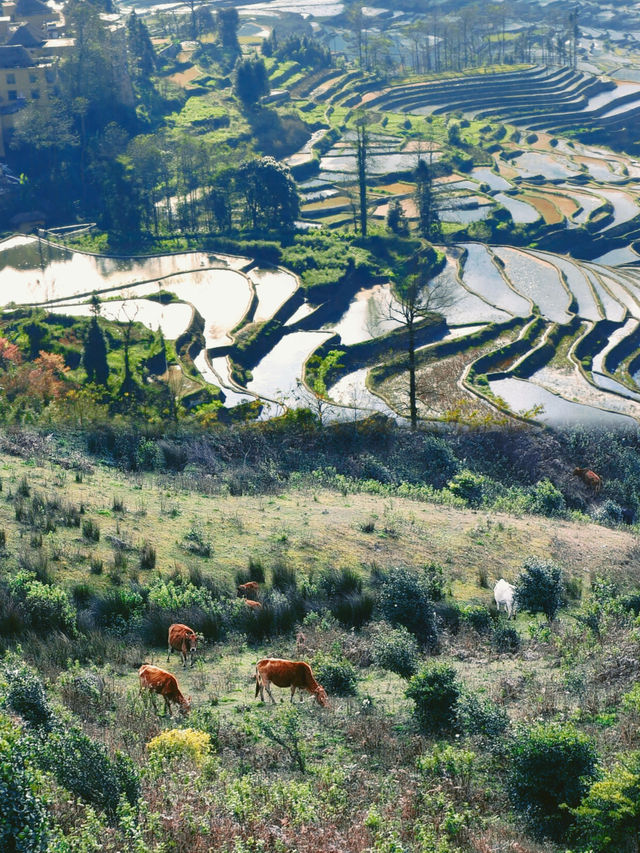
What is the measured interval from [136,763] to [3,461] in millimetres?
12029

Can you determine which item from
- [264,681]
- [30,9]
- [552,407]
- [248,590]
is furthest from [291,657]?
[30,9]

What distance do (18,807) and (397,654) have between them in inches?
251

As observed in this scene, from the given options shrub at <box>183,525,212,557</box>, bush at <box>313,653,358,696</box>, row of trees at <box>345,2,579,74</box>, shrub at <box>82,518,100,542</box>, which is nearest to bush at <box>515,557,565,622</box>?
bush at <box>313,653,358,696</box>

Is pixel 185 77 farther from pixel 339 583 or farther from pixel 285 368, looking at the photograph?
pixel 339 583

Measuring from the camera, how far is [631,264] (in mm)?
59219

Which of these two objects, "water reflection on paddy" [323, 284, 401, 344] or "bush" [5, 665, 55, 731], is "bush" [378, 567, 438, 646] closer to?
"bush" [5, 665, 55, 731]

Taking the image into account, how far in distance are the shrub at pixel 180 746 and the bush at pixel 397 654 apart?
3746mm

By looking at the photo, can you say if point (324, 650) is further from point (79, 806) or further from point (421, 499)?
point (421, 499)

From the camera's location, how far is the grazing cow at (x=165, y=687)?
11.5 metres

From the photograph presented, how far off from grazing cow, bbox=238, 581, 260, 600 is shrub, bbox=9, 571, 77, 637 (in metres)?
2.87

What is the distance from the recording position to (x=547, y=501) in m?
24.6

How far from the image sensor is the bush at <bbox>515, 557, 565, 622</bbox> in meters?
16.6

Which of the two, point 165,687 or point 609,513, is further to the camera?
point 609,513

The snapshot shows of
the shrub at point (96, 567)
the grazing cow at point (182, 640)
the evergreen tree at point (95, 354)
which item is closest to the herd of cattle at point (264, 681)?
the grazing cow at point (182, 640)
